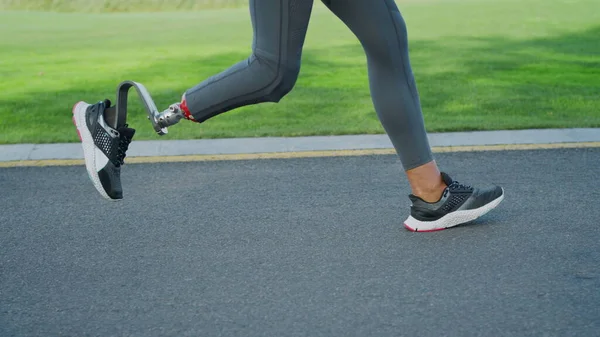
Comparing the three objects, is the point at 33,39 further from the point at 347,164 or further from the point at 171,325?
the point at 171,325

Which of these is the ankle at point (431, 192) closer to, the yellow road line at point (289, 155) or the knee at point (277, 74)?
the knee at point (277, 74)

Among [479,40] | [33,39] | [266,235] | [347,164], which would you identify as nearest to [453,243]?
[266,235]

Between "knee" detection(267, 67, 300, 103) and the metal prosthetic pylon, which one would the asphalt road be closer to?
the metal prosthetic pylon

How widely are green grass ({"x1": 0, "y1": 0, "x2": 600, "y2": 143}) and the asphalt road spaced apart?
147cm

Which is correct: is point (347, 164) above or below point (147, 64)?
above

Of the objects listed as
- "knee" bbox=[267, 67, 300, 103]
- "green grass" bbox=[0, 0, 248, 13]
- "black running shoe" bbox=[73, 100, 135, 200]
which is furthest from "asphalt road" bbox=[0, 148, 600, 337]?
"green grass" bbox=[0, 0, 248, 13]

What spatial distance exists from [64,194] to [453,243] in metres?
2.23

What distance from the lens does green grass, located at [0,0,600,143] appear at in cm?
801

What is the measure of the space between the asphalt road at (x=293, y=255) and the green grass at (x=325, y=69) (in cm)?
147

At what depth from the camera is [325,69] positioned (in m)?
11.6

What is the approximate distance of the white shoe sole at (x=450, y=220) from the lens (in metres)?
4.80

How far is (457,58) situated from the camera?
12266 mm

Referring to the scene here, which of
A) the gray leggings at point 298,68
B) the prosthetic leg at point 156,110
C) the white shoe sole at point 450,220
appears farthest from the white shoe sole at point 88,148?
the white shoe sole at point 450,220

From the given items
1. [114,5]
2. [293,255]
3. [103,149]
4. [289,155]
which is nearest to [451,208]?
[293,255]
